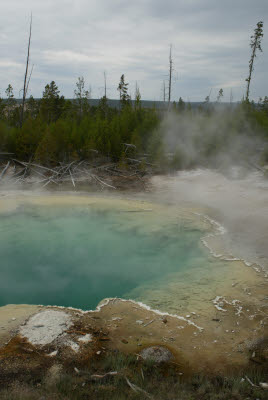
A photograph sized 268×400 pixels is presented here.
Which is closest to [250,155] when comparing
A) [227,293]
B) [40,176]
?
[40,176]

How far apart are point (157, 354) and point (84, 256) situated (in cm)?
357

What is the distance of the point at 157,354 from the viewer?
3963 millimetres

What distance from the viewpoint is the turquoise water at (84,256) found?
5.79 metres

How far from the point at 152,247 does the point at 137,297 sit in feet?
7.29

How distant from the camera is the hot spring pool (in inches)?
228

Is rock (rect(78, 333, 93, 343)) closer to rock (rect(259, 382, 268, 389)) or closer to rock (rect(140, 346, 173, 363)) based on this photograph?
rock (rect(140, 346, 173, 363))

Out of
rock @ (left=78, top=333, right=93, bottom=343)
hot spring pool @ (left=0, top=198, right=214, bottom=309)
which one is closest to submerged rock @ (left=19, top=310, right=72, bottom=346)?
rock @ (left=78, top=333, right=93, bottom=343)

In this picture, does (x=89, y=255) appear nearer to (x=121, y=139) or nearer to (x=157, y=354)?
(x=157, y=354)

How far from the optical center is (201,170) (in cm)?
1468

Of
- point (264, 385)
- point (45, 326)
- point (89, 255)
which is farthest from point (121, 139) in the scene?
point (264, 385)

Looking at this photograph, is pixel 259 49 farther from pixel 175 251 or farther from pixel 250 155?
pixel 175 251

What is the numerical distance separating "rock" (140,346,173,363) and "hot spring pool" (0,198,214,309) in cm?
143

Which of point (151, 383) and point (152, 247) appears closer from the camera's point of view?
point (151, 383)

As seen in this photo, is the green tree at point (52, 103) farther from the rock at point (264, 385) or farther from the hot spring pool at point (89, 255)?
the rock at point (264, 385)
